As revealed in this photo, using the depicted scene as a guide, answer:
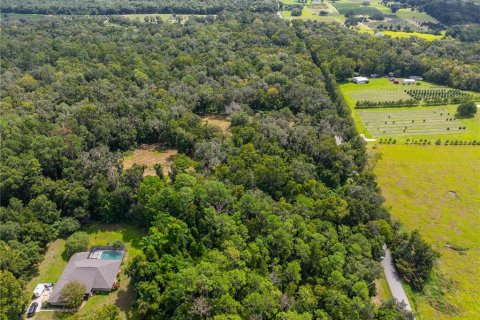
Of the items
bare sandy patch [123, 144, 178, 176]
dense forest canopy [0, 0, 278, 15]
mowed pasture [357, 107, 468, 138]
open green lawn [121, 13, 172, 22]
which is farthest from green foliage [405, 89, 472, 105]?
open green lawn [121, 13, 172, 22]

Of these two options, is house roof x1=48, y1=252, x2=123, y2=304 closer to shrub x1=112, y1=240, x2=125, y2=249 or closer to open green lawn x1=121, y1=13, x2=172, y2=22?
shrub x1=112, y1=240, x2=125, y2=249

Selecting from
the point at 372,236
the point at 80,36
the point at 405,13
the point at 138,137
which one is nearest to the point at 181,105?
the point at 138,137

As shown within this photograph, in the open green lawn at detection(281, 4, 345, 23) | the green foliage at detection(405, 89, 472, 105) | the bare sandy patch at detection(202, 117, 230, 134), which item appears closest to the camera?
the bare sandy patch at detection(202, 117, 230, 134)

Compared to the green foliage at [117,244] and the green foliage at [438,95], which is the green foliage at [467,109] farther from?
the green foliage at [117,244]

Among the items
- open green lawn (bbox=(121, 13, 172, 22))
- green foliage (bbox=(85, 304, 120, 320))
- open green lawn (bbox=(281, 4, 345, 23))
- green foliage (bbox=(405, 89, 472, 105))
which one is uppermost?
open green lawn (bbox=(121, 13, 172, 22))

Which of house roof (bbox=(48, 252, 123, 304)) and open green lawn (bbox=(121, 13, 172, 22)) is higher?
open green lawn (bbox=(121, 13, 172, 22))

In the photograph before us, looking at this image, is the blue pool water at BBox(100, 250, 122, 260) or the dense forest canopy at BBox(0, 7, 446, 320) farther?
the blue pool water at BBox(100, 250, 122, 260)

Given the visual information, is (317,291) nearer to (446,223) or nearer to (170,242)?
(170,242)
